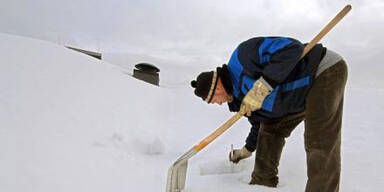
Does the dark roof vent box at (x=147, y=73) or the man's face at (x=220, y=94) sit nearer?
the man's face at (x=220, y=94)

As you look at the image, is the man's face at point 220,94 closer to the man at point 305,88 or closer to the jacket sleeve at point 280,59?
the man at point 305,88

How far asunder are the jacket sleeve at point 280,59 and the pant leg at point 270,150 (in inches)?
20.2

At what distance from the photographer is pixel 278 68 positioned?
1346 mm

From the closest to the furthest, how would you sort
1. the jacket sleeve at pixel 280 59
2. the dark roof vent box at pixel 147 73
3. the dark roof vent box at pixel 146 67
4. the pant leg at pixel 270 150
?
the jacket sleeve at pixel 280 59, the pant leg at pixel 270 150, the dark roof vent box at pixel 147 73, the dark roof vent box at pixel 146 67

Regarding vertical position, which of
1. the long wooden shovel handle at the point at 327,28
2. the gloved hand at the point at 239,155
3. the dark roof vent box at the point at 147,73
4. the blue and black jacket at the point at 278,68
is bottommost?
the gloved hand at the point at 239,155

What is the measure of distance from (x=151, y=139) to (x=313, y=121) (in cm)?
169

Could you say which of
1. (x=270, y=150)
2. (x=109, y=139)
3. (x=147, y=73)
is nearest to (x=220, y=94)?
(x=270, y=150)

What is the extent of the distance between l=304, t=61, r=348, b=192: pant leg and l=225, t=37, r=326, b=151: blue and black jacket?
67mm

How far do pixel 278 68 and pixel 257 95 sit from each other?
0.18 meters

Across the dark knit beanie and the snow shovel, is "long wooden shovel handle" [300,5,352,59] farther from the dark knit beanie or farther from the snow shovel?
the dark knit beanie

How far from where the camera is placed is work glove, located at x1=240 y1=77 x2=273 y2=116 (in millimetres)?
1399

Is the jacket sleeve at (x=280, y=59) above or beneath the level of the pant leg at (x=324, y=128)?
above

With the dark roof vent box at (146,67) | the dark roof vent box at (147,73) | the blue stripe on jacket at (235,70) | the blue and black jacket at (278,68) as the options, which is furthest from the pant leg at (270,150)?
A: the dark roof vent box at (146,67)

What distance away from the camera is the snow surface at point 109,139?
179 centimetres
